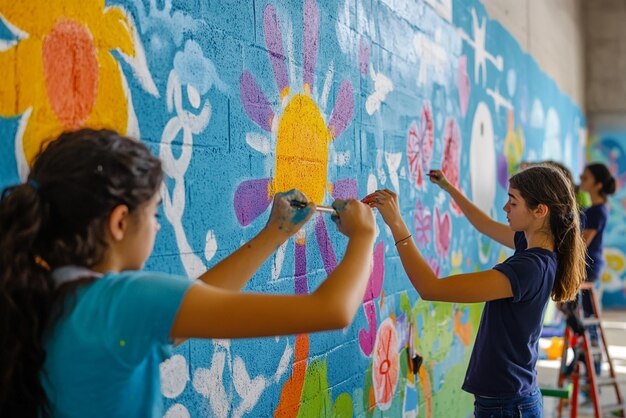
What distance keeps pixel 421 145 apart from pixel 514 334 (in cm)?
135

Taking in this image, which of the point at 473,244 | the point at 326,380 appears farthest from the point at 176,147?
the point at 473,244

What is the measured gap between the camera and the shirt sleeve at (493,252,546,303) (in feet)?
8.16

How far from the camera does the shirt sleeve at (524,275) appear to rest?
2486mm

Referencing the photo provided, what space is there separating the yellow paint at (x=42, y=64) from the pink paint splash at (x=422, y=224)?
2.15 meters

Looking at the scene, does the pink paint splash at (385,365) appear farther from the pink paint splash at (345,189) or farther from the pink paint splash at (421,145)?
the pink paint splash at (421,145)

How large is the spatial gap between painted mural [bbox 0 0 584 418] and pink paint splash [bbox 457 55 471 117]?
2cm

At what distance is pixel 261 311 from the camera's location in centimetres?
128

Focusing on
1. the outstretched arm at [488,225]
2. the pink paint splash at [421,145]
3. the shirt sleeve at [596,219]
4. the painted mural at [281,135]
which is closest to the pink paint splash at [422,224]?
the painted mural at [281,135]

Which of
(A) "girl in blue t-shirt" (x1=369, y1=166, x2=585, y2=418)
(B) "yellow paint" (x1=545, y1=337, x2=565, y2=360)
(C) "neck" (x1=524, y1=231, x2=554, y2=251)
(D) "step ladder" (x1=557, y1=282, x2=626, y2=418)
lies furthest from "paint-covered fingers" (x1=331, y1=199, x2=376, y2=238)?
(B) "yellow paint" (x1=545, y1=337, x2=565, y2=360)

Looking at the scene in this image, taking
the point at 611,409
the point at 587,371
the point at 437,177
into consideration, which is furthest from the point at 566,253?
the point at 611,409

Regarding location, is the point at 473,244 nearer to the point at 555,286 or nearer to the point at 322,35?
the point at 555,286

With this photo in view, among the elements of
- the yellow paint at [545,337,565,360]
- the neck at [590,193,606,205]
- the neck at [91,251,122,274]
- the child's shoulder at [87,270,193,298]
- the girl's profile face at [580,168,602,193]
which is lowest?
the yellow paint at [545,337,565,360]

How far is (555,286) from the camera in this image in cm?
270

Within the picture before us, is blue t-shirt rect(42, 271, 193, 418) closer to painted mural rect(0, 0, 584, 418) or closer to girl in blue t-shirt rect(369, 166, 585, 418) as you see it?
painted mural rect(0, 0, 584, 418)
